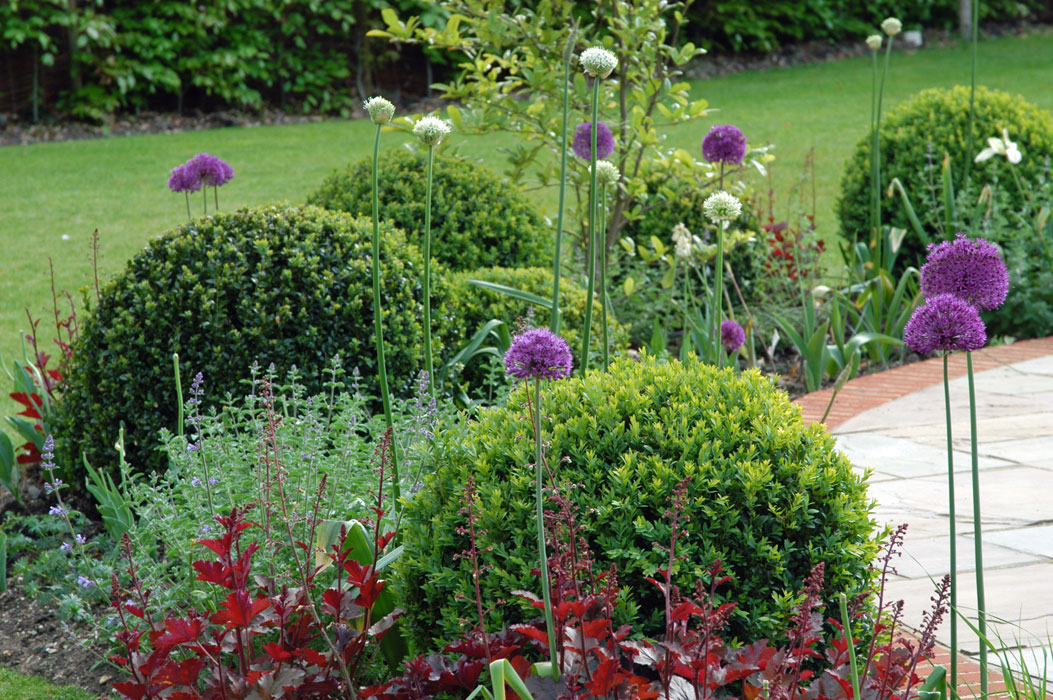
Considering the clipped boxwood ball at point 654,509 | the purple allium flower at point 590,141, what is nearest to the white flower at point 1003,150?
the purple allium flower at point 590,141

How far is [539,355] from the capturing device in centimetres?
169

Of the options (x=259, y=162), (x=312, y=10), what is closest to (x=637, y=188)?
(x=259, y=162)

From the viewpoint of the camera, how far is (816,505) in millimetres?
2111

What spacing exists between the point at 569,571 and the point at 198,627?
2.24 feet

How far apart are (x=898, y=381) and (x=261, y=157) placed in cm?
810

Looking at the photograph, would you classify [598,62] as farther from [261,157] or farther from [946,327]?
[261,157]

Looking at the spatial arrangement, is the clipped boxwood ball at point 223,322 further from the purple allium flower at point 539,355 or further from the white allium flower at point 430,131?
the purple allium flower at point 539,355

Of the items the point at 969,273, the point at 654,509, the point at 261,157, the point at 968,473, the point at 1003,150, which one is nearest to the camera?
the point at 969,273

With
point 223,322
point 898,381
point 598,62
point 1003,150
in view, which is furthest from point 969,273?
point 1003,150

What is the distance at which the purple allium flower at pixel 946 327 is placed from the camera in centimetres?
173

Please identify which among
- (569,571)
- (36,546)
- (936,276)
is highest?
(936,276)

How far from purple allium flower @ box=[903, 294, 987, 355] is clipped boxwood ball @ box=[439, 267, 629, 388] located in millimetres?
2131

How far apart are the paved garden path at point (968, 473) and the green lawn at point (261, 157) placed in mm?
3269

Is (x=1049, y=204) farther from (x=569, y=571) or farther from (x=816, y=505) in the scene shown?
(x=569, y=571)
